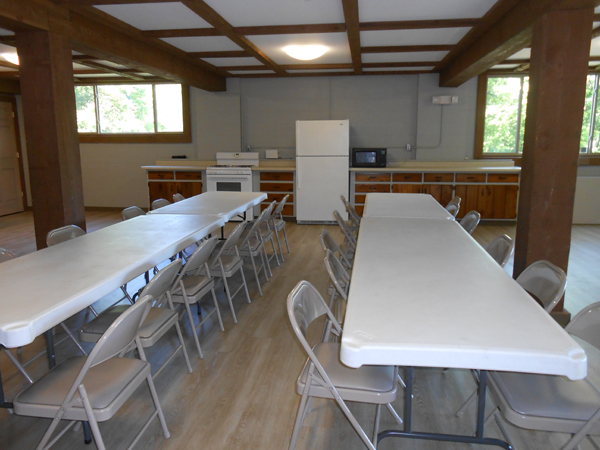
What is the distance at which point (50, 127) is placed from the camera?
3779 millimetres

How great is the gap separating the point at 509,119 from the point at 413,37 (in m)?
3.52

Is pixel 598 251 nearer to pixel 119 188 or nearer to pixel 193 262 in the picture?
pixel 193 262

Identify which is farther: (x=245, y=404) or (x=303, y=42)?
(x=303, y=42)

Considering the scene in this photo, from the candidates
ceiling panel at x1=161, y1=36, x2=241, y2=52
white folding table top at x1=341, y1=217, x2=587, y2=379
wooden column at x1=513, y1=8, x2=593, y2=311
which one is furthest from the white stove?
white folding table top at x1=341, y1=217, x2=587, y2=379

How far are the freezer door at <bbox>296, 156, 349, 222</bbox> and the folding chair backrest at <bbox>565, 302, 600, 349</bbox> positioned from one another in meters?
5.32

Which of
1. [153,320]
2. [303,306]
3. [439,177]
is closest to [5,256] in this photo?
[153,320]

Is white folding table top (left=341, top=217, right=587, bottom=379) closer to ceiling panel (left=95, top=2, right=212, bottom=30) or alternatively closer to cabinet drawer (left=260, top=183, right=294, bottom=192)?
ceiling panel (left=95, top=2, right=212, bottom=30)

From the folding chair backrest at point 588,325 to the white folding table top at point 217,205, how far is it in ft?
8.97

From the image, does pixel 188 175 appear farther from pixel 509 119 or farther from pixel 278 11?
pixel 509 119

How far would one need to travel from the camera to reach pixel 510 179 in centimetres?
686

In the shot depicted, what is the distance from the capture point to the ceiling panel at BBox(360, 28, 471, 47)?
15.3ft

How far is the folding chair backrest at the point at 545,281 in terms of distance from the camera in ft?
6.61

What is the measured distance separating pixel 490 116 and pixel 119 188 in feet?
22.9

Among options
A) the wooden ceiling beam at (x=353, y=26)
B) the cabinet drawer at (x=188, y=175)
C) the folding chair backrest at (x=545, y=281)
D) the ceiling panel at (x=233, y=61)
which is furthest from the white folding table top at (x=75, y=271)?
the cabinet drawer at (x=188, y=175)
